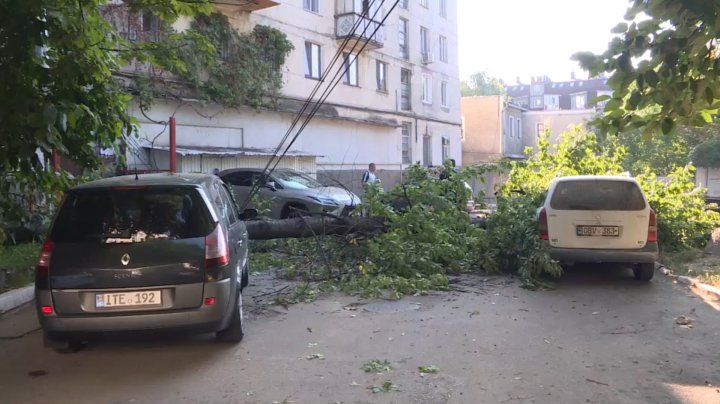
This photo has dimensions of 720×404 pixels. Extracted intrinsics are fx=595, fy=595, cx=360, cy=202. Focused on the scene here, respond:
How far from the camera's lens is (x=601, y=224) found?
818cm

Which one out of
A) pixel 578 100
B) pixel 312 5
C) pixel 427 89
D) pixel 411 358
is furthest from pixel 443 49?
pixel 578 100

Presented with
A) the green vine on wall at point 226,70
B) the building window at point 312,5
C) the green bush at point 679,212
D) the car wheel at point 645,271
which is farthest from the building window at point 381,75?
the car wheel at point 645,271

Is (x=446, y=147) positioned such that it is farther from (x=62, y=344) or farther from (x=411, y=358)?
(x=62, y=344)

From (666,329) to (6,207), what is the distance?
7.65 m

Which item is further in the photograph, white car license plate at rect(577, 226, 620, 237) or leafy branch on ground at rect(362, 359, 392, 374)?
white car license plate at rect(577, 226, 620, 237)

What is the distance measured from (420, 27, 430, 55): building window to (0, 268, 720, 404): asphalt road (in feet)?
86.2

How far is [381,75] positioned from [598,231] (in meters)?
21.5

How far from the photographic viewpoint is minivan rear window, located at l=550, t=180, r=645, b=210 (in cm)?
827

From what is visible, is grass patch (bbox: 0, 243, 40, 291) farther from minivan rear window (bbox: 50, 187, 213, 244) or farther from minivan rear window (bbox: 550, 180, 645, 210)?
minivan rear window (bbox: 550, 180, 645, 210)

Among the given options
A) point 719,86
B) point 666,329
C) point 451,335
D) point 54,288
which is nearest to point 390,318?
point 451,335

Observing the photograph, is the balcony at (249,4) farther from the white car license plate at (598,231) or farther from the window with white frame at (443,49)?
the window with white frame at (443,49)

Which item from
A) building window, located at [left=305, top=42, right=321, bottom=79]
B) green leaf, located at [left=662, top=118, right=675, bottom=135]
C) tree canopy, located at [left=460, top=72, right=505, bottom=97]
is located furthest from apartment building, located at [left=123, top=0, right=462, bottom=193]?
tree canopy, located at [left=460, top=72, right=505, bottom=97]

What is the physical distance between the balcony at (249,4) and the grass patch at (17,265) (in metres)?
11.9

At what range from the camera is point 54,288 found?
16.4 feet
